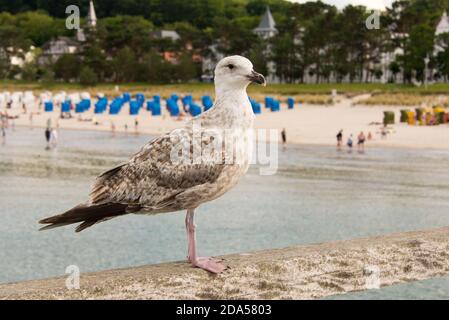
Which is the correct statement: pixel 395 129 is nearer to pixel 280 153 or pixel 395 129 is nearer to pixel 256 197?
pixel 280 153

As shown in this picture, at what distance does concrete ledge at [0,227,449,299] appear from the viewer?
15.8ft

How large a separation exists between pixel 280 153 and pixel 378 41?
230 ft

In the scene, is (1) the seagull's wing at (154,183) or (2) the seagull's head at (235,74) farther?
(2) the seagull's head at (235,74)

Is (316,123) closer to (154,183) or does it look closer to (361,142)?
(361,142)

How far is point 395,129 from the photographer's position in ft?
192

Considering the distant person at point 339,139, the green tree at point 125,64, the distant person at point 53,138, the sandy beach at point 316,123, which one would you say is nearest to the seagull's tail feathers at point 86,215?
the sandy beach at point 316,123

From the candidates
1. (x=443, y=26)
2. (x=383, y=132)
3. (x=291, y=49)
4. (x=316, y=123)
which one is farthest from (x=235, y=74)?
(x=443, y=26)

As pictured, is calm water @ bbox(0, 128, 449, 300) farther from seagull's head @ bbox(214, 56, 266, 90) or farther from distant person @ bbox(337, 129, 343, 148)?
seagull's head @ bbox(214, 56, 266, 90)

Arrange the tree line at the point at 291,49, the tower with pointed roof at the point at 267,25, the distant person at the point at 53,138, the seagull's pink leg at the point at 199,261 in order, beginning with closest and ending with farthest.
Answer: the seagull's pink leg at the point at 199,261 → the distant person at the point at 53,138 → the tree line at the point at 291,49 → the tower with pointed roof at the point at 267,25

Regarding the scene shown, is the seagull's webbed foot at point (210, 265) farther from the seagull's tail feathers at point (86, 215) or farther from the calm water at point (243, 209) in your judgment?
the calm water at point (243, 209)

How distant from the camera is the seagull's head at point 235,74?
554cm

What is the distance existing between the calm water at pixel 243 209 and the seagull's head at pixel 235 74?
560 inches

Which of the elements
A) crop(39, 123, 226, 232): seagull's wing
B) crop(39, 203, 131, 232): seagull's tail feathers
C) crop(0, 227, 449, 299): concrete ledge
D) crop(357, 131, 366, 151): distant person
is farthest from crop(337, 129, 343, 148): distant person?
crop(39, 203, 131, 232): seagull's tail feathers

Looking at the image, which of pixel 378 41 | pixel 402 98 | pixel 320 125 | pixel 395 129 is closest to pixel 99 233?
pixel 395 129
